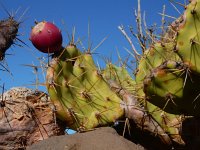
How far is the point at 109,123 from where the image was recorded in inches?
128

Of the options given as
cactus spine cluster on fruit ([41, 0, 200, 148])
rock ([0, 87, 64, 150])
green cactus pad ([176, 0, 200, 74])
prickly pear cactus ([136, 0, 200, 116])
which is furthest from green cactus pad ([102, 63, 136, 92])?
green cactus pad ([176, 0, 200, 74])

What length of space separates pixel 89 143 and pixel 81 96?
0.61 meters

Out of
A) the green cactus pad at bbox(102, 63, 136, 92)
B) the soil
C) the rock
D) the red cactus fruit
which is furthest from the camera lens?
the green cactus pad at bbox(102, 63, 136, 92)

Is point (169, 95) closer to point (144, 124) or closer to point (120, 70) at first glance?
point (144, 124)

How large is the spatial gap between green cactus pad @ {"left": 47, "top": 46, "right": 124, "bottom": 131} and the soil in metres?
0.38

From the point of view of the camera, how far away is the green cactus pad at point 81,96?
10.4ft

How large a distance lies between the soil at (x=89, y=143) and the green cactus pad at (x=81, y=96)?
1.24 ft

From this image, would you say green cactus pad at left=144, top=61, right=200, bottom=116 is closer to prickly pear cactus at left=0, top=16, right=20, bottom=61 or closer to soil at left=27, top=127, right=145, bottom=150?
soil at left=27, top=127, right=145, bottom=150

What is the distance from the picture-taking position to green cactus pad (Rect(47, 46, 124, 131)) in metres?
3.18

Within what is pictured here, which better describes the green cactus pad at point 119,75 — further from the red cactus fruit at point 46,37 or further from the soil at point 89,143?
the soil at point 89,143

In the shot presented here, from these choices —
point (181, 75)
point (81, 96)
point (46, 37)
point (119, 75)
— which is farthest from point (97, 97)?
point (181, 75)

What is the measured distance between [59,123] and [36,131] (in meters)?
0.26

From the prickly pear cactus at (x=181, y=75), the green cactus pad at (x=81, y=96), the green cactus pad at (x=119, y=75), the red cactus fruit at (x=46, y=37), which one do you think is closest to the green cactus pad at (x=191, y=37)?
the prickly pear cactus at (x=181, y=75)

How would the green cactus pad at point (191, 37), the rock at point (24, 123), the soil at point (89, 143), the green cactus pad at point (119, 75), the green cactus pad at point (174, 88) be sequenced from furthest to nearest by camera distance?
1. the green cactus pad at point (119, 75)
2. the rock at point (24, 123)
3. the soil at point (89, 143)
4. the green cactus pad at point (174, 88)
5. the green cactus pad at point (191, 37)
